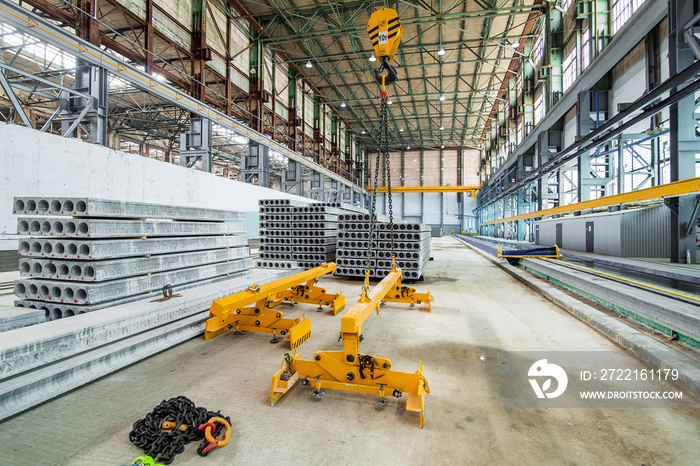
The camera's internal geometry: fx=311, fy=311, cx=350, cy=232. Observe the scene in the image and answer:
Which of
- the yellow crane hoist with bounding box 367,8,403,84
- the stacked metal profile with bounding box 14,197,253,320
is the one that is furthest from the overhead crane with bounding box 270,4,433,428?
the yellow crane hoist with bounding box 367,8,403,84

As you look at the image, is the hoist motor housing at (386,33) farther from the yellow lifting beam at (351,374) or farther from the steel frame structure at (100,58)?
the steel frame structure at (100,58)

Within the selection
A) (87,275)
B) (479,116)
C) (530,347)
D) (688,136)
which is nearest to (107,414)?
(87,275)

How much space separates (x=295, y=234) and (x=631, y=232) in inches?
300

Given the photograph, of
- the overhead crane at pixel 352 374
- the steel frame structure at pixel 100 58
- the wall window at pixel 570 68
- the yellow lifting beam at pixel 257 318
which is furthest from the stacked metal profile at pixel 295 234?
the wall window at pixel 570 68

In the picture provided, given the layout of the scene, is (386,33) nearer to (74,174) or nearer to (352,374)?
(352,374)

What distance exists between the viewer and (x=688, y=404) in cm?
232

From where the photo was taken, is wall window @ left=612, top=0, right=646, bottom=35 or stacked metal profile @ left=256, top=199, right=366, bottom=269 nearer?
stacked metal profile @ left=256, top=199, right=366, bottom=269

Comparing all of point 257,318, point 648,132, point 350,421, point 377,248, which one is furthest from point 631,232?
point 257,318

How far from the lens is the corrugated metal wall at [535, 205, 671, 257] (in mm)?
6039

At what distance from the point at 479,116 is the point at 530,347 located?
2668 cm

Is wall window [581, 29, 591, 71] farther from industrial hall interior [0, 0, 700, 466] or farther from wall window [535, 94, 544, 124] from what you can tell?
wall window [535, 94, 544, 124]

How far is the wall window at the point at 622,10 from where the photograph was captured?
8.23 metres

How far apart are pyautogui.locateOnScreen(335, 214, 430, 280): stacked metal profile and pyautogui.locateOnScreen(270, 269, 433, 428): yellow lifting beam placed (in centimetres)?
450

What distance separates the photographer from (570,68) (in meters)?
12.2
